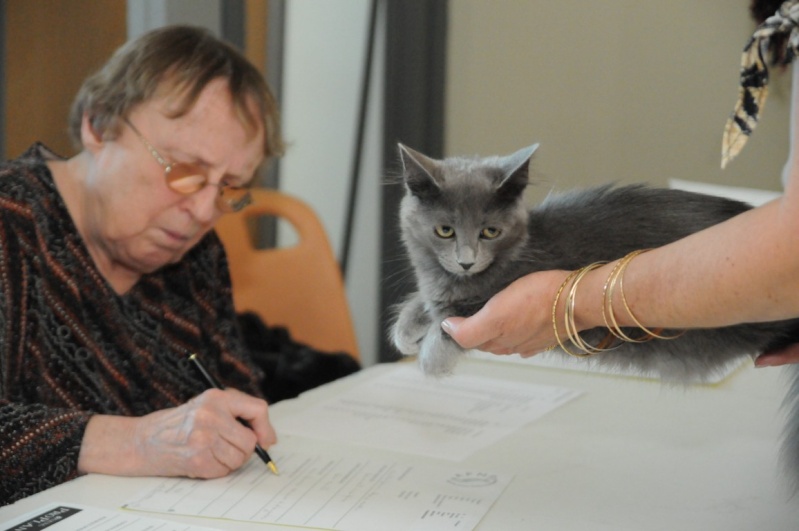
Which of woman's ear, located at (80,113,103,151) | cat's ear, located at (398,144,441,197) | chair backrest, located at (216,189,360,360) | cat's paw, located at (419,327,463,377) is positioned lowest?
chair backrest, located at (216,189,360,360)

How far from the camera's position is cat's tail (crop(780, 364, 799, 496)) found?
1101mm

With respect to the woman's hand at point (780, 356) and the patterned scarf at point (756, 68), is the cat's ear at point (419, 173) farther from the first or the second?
the woman's hand at point (780, 356)

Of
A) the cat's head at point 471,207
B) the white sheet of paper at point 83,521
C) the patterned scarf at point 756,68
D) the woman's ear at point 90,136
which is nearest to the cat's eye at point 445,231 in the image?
the cat's head at point 471,207

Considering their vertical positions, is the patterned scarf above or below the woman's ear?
above

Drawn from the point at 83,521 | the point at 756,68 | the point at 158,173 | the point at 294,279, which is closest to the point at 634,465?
the point at 756,68

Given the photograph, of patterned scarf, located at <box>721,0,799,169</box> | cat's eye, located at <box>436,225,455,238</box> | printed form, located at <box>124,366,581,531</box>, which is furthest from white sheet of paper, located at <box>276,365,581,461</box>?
patterned scarf, located at <box>721,0,799,169</box>

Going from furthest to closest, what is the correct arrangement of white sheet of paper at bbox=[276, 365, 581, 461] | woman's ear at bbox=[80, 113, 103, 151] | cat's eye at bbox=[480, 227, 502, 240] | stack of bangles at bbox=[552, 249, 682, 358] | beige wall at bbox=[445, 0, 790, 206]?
beige wall at bbox=[445, 0, 790, 206] < woman's ear at bbox=[80, 113, 103, 151] < white sheet of paper at bbox=[276, 365, 581, 461] < cat's eye at bbox=[480, 227, 502, 240] < stack of bangles at bbox=[552, 249, 682, 358]

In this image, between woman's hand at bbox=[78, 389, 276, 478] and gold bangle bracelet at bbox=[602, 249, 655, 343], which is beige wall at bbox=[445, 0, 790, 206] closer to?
woman's hand at bbox=[78, 389, 276, 478]

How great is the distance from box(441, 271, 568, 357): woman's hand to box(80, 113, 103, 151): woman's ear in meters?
0.80

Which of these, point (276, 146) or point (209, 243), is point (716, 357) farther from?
point (209, 243)

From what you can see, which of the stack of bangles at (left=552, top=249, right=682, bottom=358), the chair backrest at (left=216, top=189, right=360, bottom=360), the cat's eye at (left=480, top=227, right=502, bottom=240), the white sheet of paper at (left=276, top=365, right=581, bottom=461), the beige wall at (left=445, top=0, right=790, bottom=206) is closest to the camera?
the stack of bangles at (left=552, top=249, right=682, bottom=358)

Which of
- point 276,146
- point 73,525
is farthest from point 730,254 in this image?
point 276,146

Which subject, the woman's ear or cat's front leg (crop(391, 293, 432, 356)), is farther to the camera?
the woman's ear

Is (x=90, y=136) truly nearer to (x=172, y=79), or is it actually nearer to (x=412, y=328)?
(x=172, y=79)
